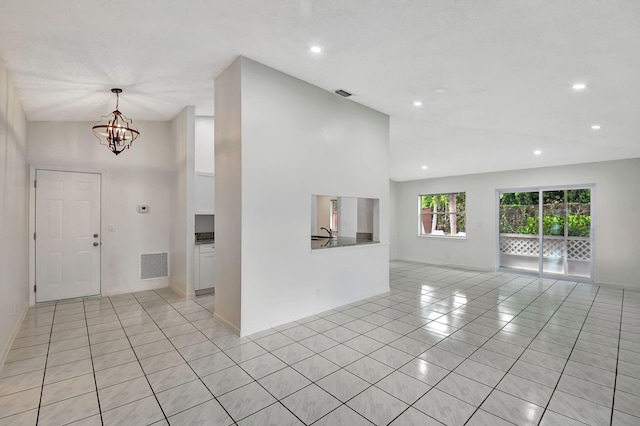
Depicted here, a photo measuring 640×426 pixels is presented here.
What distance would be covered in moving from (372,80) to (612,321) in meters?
4.27

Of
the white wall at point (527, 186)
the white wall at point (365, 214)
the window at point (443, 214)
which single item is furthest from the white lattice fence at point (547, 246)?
the white wall at point (365, 214)

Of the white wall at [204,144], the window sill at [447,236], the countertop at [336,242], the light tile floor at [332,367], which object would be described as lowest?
the light tile floor at [332,367]

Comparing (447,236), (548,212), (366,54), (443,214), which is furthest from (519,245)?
(366,54)

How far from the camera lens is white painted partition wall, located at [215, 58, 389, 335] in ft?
11.0

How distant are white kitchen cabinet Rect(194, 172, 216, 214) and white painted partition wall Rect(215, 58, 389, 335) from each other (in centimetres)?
160

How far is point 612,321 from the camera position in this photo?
155 inches

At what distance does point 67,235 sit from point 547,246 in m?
9.06

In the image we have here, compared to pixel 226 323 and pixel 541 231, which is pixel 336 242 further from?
pixel 541 231

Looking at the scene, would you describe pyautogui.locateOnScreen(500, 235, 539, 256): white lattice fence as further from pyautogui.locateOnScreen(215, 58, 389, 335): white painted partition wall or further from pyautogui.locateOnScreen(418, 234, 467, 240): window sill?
pyautogui.locateOnScreen(215, 58, 389, 335): white painted partition wall

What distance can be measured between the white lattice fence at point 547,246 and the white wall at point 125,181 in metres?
Answer: 7.46

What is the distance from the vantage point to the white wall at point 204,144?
17.2 feet

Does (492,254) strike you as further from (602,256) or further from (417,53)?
(417,53)

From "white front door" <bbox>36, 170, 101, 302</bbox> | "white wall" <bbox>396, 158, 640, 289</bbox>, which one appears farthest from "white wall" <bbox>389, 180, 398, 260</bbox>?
"white front door" <bbox>36, 170, 101, 302</bbox>

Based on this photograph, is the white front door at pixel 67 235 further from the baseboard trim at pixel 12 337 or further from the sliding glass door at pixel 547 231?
the sliding glass door at pixel 547 231
